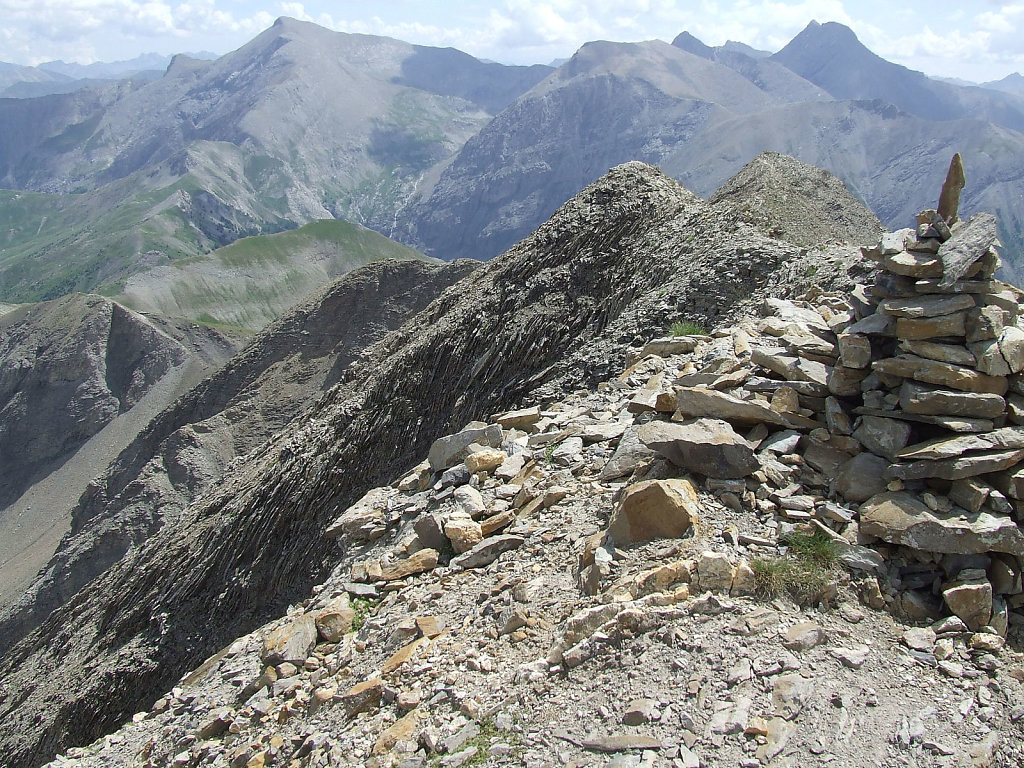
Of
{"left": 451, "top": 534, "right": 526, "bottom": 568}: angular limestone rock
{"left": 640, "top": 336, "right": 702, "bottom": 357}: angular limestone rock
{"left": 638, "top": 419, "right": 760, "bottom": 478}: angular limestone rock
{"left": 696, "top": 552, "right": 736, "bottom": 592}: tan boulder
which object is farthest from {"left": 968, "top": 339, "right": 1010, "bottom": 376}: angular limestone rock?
{"left": 640, "top": 336, "right": 702, "bottom": 357}: angular limestone rock

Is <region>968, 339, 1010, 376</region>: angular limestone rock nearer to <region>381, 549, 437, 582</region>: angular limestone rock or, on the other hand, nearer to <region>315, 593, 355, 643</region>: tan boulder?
<region>381, 549, 437, 582</region>: angular limestone rock

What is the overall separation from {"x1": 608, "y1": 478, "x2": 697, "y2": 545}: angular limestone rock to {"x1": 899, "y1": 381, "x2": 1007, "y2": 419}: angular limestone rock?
10.0 feet

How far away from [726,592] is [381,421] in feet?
50.1

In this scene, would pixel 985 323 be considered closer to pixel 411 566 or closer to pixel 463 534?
pixel 463 534

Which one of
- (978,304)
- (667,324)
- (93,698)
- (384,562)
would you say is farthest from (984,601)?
(93,698)

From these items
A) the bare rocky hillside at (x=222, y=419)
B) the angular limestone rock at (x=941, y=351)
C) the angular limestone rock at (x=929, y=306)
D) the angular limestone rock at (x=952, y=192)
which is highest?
the angular limestone rock at (x=952, y=192)

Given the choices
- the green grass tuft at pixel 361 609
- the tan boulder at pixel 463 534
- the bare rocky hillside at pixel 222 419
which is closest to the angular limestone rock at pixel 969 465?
the tan boulder at pixel 463 534

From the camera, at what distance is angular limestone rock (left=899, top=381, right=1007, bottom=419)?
9.09 meters

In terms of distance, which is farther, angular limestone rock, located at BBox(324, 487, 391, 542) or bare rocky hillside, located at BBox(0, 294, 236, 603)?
bare rocky hillside, located at BBox(0, 294, 236, 603)

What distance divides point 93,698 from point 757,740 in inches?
763

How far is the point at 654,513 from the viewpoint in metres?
9.21

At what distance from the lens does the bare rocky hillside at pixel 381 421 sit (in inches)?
771

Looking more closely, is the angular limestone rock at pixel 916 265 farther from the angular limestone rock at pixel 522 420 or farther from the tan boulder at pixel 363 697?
the tan boulder at pixel 363 697

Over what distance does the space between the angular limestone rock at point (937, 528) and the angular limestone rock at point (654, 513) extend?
2091 millimetres
